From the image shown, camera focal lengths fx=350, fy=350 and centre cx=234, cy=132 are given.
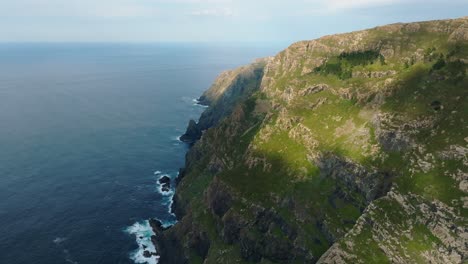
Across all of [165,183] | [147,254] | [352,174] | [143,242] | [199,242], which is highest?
[352,174]

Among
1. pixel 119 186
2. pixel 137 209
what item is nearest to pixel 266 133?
pixel 137 209

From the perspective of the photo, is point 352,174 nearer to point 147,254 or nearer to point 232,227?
point 232,227

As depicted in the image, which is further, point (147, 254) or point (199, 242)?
point (147, 254)

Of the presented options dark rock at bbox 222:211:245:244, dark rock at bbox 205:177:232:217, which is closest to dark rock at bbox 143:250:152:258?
dark rock at bbox 205:177:232:217

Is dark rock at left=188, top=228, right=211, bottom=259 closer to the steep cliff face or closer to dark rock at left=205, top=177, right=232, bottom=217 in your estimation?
the steep cliff face

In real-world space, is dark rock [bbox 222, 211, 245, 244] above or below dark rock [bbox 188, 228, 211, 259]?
above

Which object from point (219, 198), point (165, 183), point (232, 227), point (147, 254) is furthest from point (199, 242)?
point (165, 183)

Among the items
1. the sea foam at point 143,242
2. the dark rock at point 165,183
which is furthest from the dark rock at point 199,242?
the dark rock at point 165,183

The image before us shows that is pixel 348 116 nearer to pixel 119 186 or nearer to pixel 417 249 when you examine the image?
pixel 417 249

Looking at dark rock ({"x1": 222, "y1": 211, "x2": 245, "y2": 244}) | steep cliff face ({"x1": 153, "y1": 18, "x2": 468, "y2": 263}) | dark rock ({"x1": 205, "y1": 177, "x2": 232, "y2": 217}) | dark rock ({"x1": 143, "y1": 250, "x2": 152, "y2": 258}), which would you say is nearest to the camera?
steep cliff face ({"x1": 153, "y1": 18, "x2": 468, "y2": 263})
